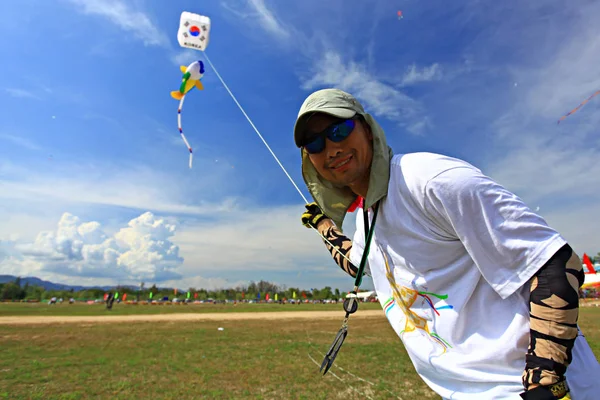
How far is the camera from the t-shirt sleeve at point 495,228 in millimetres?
1076

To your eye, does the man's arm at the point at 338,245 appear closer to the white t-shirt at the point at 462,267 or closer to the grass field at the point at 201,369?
the white t-shirt at the point at 462,267

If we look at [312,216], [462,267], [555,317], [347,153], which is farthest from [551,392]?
[312,216]

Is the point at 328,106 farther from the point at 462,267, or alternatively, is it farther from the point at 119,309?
the point at 119,309

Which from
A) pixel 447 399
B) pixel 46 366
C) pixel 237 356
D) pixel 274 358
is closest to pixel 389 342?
pixel 274 358

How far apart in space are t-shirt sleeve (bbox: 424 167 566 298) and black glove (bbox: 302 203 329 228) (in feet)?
4.37

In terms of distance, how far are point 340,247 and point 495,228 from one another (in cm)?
121

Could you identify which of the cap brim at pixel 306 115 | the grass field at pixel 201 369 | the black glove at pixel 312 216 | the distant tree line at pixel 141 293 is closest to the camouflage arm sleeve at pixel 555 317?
the cap brim at pixel 306 115

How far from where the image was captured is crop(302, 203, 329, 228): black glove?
2.45 meters

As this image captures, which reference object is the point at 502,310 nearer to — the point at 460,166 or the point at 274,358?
the point at 460,166

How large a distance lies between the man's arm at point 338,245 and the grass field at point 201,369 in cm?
493

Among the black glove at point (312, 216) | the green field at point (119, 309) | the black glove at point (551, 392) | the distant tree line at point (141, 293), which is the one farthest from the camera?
the distant tree line at point (141, 293)

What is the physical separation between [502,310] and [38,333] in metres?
18.4

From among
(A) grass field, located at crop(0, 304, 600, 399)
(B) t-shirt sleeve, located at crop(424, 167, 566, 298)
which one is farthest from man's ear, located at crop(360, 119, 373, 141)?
(A) grass field, located at crop(0, 304, 600, 399)

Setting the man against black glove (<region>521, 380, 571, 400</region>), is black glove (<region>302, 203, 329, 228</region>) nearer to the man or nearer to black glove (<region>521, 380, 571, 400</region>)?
the man
